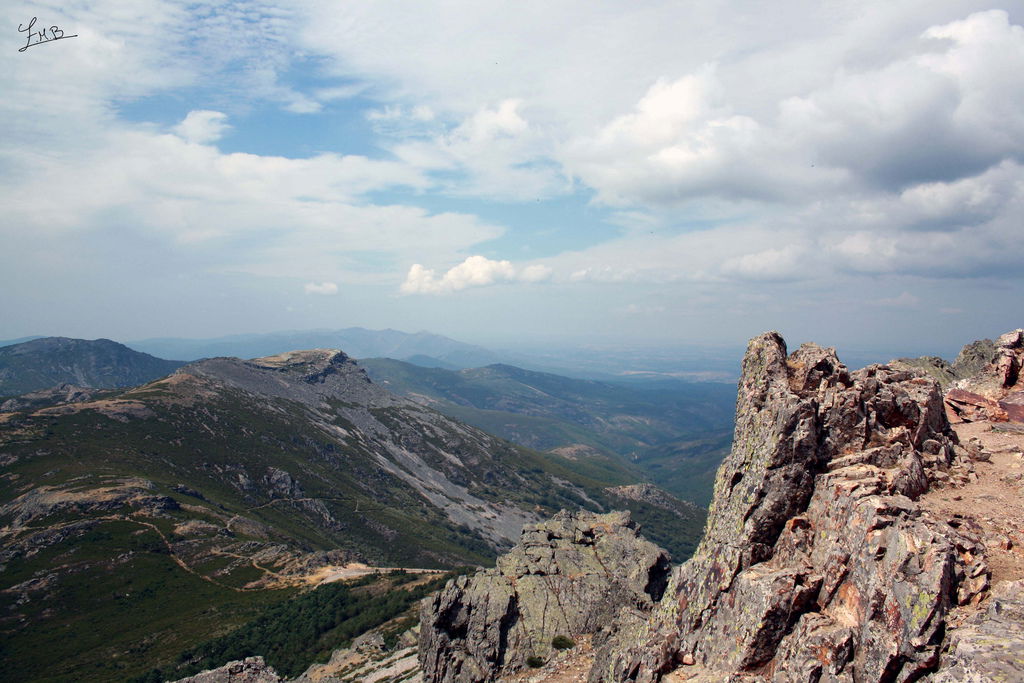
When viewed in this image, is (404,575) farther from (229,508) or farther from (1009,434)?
(1009,434)

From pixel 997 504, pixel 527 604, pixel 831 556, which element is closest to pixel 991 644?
pixel 831 556

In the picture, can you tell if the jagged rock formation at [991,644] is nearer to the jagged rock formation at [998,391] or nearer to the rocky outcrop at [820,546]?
the rocky outcrop at [820,546]

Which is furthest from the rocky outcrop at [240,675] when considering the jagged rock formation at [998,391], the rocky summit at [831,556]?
the jagged rock formation at [998,391]

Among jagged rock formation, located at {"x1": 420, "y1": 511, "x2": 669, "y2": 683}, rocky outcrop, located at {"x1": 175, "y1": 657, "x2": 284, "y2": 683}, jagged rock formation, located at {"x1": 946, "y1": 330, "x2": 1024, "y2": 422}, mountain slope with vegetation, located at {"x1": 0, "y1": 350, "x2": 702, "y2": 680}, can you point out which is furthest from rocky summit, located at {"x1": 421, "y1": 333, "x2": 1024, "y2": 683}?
mountain slope with vegetation, located at {"x1": 0, "y1": 350, "x2": 702, "y2": 680}

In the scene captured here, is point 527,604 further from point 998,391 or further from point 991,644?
point 998,391

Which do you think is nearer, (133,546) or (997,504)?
(997,504)

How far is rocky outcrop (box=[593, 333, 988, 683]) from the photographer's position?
1741 centimetres

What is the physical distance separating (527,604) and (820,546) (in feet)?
102

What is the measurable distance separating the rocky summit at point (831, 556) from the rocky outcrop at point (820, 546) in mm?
59

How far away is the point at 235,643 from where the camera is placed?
9162 cm

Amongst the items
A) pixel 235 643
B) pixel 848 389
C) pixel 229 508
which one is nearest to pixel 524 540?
pixel 848 389

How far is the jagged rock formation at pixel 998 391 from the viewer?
35.7 meters

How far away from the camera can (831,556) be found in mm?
20406

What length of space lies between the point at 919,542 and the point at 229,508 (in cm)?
18999
